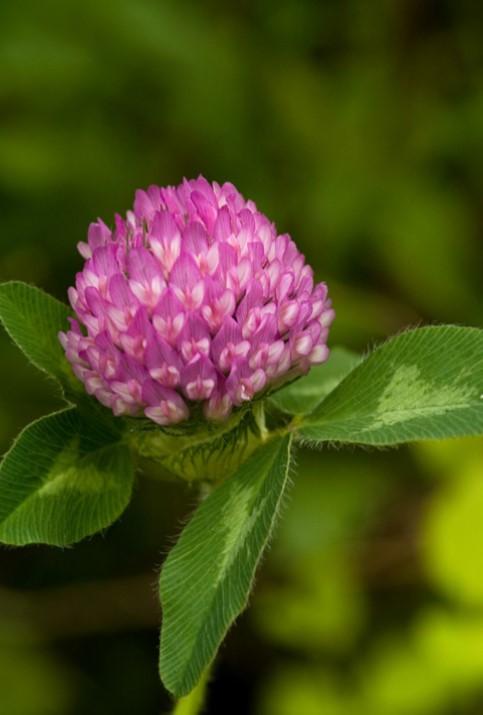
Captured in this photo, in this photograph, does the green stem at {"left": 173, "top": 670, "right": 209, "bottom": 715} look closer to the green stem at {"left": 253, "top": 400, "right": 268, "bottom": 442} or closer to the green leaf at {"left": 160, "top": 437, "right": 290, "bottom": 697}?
the green leaf at {"left": 160, "top": 437, "right": 290, "bottom": 697}

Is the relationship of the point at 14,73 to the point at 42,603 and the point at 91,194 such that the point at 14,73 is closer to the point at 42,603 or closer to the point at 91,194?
the point at 91,194

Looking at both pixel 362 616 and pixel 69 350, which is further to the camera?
pixel 362 616

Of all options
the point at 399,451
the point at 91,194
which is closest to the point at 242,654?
the point at 399,451

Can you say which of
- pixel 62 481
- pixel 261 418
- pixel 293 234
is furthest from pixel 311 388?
pixel 293 234

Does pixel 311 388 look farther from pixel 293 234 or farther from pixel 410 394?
pixel 293 234

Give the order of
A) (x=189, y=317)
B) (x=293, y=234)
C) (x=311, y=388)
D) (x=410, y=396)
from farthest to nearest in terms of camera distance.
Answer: (x=293, y=234), (x=311, y=388), (x=410, y=396), (x=189, y=317)

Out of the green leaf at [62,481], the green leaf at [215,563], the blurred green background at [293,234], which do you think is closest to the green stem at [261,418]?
the green leaf at [215,563]

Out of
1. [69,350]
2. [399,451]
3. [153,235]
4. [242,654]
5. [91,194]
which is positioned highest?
[153,235]
